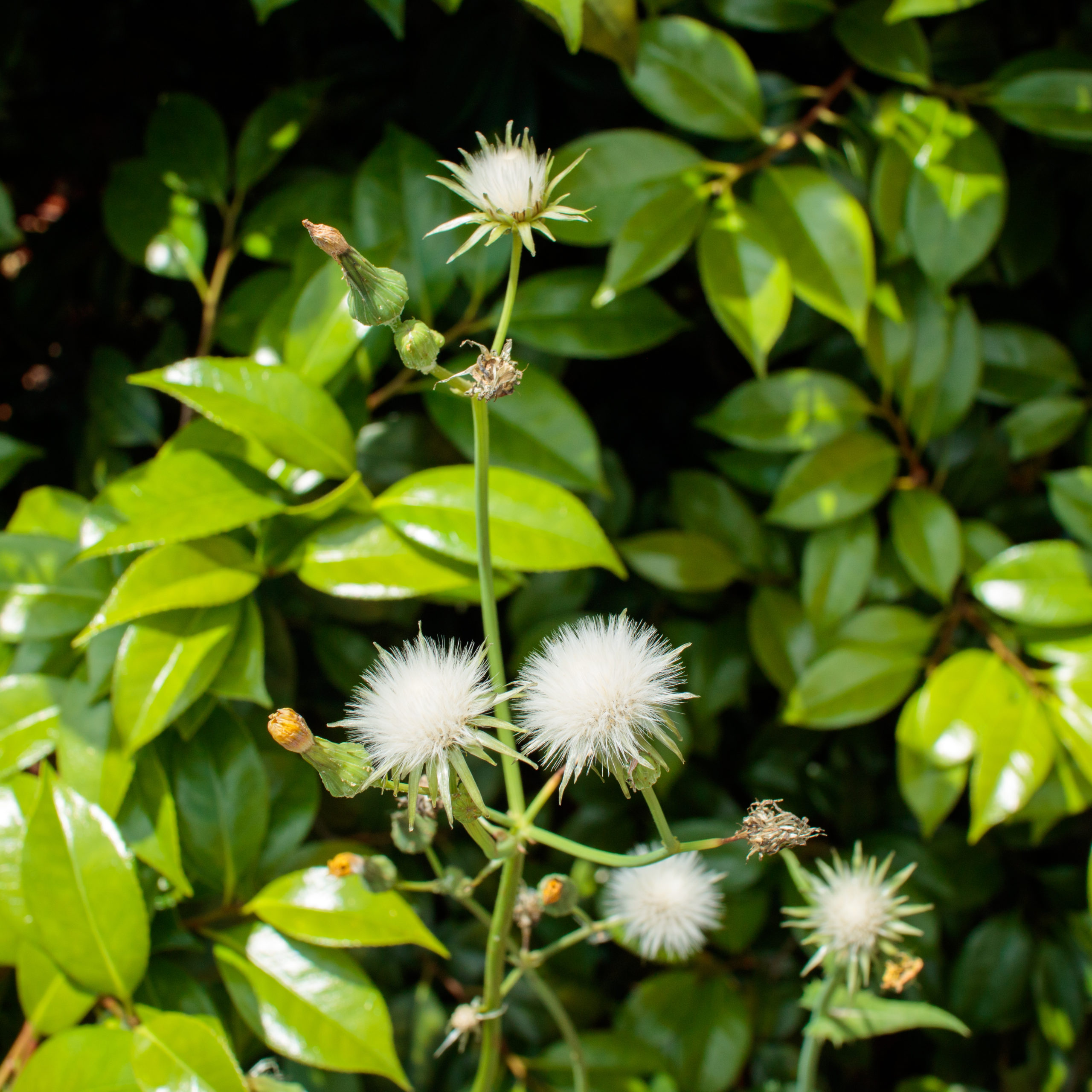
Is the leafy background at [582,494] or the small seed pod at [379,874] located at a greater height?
the leafy background at [582,494]

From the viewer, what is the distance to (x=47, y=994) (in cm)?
61

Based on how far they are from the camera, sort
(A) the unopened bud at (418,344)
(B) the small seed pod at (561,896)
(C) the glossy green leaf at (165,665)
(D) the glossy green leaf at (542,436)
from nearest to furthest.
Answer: (A) the unopened bud at (418,344) < (B) the small seed pod at (561,896) < (C) the glossy green leaf at (165,665) < (D) the glossy green leaf at (542,436)

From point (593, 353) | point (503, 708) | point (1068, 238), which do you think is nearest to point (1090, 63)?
point (1068, 238)

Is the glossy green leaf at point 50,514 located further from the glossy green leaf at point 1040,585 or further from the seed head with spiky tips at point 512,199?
the glossy green leaf at point 1040,585

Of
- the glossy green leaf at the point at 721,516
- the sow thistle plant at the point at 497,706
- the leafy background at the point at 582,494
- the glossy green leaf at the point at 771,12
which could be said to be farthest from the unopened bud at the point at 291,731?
the glossy green leaf at the point at 771,12

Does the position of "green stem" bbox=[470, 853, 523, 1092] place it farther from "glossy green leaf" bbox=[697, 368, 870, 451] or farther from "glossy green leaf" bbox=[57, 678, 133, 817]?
"glossy green leaf" bbox=[697, 368, 870, 451]

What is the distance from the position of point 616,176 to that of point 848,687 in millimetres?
449

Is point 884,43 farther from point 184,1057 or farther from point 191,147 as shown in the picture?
point 184,1057

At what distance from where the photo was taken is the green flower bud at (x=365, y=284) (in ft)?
1.15

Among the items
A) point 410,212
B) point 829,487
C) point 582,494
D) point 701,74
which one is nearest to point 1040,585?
point 829,487

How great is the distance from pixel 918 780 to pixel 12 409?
967 mm

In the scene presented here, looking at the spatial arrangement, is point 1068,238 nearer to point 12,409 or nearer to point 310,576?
point 310,576

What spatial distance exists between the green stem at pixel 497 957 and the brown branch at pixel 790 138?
553 mm

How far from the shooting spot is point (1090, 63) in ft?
2.44
